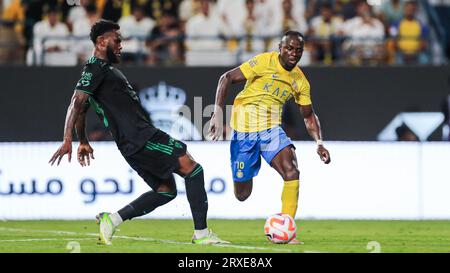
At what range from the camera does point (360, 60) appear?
2055 centimetres

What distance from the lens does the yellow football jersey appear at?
43.8 ft

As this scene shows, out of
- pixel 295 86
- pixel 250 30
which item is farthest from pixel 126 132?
pixel 250 30

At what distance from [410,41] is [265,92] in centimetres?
771

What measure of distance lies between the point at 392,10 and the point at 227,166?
228 inches

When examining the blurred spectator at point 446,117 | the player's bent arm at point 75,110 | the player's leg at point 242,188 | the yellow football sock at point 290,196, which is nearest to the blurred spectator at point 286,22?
the blurred spectator at point 446,117

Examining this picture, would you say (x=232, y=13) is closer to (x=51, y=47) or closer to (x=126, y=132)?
(x=51, y=47)

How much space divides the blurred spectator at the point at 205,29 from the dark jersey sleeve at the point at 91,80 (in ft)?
27.8

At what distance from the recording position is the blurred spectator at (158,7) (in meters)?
20.4

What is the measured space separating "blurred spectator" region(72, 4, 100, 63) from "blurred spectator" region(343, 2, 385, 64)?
4.59 meters

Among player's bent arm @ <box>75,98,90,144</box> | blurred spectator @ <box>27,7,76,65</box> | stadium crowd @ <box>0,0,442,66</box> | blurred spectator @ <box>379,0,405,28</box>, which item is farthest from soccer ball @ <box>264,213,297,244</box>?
blurred spectator @ <box>379,0,405,28</box>

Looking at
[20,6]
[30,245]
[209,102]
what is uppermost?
[20,6]

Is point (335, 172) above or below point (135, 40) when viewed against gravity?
below
